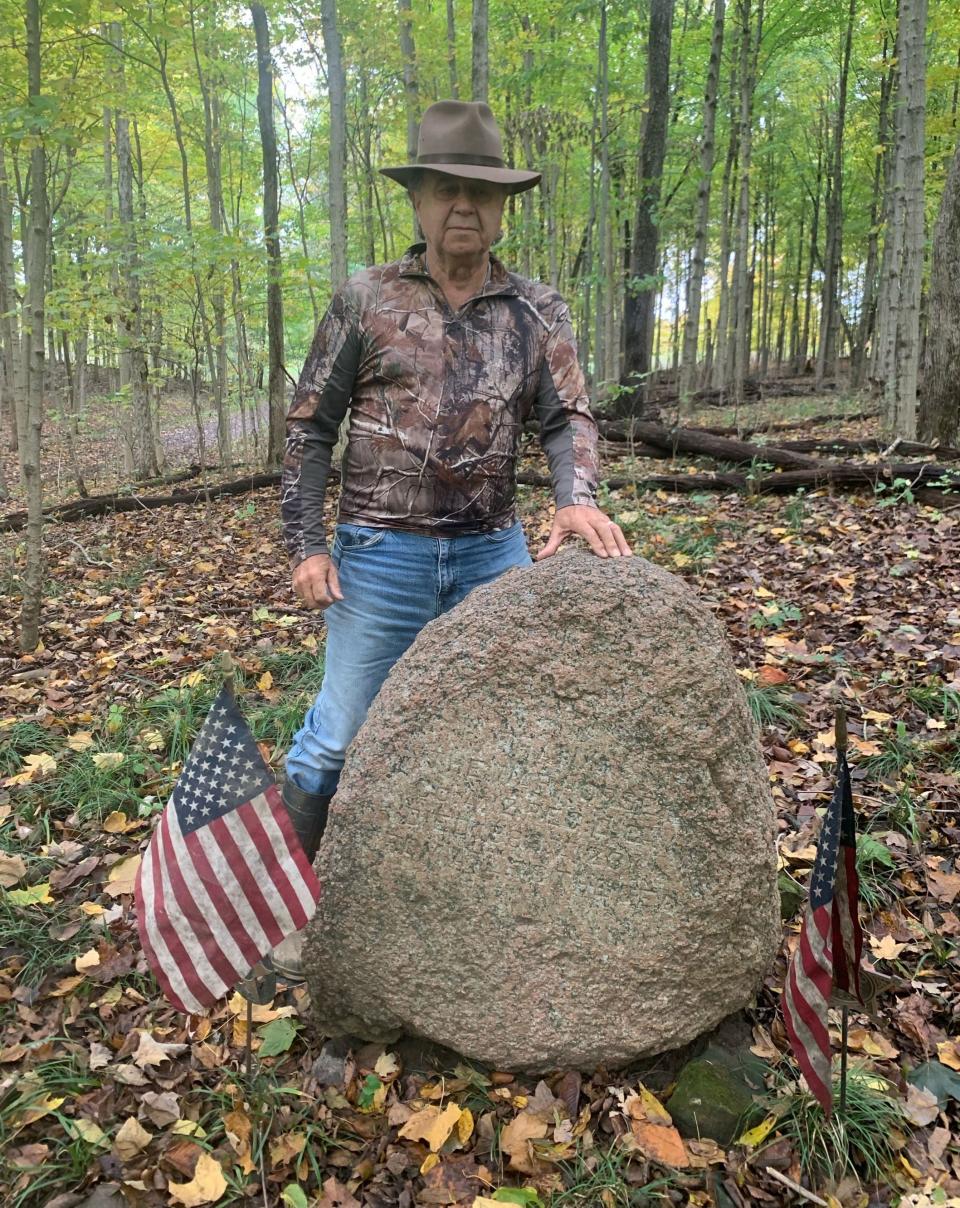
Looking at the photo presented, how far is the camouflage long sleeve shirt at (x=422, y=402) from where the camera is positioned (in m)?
2.48

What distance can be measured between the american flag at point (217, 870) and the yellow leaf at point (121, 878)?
146cm

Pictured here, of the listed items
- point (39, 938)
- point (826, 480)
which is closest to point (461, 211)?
point (39, 938)

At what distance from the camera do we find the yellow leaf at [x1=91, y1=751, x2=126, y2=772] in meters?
4.07

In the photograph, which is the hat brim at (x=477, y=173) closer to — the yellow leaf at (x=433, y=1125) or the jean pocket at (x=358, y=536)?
the jean pocket at (x=358, y=536)

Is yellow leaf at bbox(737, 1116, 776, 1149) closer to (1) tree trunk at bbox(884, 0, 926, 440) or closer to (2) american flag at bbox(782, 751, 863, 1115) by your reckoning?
(2) american flag at bbox(782, 751, 863, 1115)

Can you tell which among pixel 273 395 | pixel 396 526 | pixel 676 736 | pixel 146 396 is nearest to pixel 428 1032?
pixel 676 736

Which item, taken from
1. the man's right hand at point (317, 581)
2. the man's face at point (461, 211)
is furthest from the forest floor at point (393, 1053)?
the man's face at point (461, 211)

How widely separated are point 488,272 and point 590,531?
0.93 m

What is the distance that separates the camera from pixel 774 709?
162 inches

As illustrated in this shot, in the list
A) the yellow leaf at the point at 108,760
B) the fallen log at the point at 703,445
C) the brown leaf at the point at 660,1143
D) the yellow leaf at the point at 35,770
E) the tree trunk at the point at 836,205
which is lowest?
the brown leaf at the point at 660,1143

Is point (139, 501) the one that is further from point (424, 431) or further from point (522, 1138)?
point (522, 1138)

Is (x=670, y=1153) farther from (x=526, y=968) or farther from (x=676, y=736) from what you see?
(x=676, y=736)

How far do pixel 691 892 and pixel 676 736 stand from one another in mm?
464

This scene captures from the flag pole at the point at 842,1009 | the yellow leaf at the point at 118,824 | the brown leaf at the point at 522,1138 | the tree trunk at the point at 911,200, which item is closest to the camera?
the flag pole at the point at 842,1009
